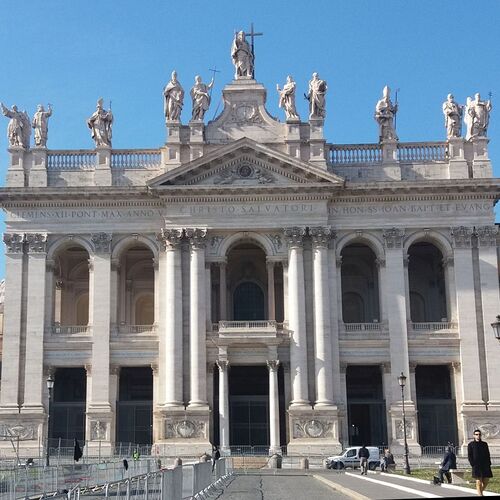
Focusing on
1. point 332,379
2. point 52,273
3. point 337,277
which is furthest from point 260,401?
point 52,273

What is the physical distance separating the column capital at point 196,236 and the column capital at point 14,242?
33.3 ft

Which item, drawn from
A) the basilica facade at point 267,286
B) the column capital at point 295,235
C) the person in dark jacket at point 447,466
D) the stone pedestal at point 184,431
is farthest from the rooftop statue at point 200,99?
the person in dark jacket at point 447,466

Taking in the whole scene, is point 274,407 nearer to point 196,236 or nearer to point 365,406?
point 365,406

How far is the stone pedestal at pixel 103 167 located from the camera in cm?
6016

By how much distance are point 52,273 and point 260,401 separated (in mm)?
14910

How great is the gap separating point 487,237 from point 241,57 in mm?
19049

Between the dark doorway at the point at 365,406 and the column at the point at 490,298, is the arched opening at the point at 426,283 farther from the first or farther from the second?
the dark doorway at the point at 365,406

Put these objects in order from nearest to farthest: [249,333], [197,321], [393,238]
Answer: [249,333]
[197,321]
[393,238]

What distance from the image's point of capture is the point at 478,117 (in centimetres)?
6062

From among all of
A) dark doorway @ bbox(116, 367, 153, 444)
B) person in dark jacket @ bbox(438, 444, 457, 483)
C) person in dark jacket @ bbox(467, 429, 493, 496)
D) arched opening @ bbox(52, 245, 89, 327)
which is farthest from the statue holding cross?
person in dark jacket @ bbox(467, 429, 493, 496)

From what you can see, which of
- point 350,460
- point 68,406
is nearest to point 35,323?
point 68,406

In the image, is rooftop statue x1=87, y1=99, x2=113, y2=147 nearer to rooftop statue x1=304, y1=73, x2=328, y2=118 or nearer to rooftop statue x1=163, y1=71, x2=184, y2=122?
rooftop statue x1=163, y1=71, x2=184, y2=122

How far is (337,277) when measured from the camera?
58750 millimetres

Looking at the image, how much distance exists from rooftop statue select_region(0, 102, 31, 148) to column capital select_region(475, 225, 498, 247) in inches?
1122
